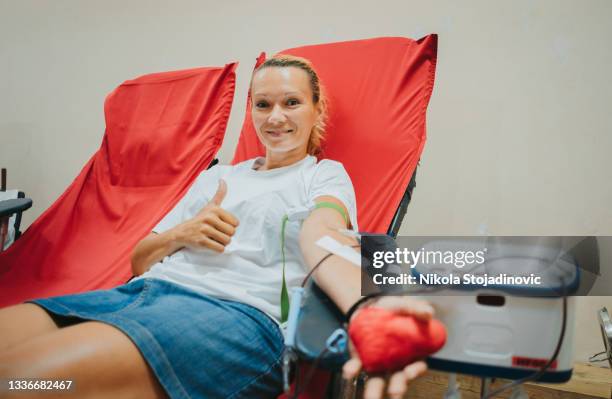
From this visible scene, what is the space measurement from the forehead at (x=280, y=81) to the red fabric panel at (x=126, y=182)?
1.69 feet

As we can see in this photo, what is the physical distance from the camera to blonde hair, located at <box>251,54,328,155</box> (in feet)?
2.91

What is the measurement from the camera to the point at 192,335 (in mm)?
580

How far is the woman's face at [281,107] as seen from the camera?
84 cm

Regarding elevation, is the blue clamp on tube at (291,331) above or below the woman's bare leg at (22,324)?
above

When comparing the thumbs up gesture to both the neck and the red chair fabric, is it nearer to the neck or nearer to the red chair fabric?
the neck

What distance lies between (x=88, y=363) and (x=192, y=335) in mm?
131

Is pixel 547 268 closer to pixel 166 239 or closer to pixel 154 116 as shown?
pixel 166 239

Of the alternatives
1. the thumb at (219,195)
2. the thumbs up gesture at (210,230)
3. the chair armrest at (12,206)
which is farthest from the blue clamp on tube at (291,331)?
the chair armrest at (12,206)

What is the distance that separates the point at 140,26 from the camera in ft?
6.73

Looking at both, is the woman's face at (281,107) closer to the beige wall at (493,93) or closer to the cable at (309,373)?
the cable at (309,373)

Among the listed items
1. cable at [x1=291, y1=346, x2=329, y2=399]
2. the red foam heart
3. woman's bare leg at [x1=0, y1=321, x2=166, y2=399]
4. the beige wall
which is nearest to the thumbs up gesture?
woman's bare leg at [x1=0, y1=321, x2=166, y2=399]

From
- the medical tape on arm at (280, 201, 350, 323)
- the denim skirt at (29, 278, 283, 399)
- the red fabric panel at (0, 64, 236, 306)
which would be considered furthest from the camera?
the red fabric panel at (0, 64, 236, 306)

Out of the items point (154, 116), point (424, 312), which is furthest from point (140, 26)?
point (424, 312)

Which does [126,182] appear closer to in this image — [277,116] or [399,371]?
[277,116]
